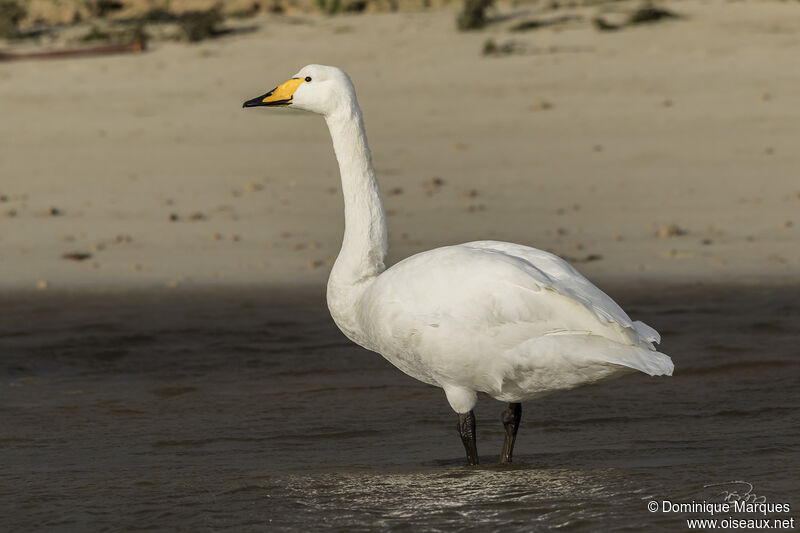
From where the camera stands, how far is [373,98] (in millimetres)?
13117

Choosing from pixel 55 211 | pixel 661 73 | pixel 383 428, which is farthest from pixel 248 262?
pixel 661 73

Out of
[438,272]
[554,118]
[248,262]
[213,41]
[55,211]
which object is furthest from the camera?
[213,41]

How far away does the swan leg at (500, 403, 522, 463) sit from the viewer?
16.6 ft

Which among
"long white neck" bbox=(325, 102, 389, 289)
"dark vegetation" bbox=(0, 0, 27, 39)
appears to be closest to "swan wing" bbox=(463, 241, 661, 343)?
"long white neck" bbox=(325, 102, 389, 289)

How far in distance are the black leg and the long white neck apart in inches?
28.7

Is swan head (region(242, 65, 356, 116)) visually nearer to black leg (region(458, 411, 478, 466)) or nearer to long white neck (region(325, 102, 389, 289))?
long white neck (region(325, 102, 389, 289))

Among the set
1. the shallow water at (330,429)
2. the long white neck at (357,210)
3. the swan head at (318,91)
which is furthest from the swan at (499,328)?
the swan head at (318,91)

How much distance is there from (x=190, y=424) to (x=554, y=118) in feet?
23.9

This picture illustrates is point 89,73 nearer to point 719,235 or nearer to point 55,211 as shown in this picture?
point 55,211

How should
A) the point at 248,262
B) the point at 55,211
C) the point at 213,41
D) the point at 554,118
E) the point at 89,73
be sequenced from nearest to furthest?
the point at 248,262
the point at 55,211
the point at 554,118
the point at 89,73
the point at 213,41

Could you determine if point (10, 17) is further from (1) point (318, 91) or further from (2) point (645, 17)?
(1) point (318, 91)

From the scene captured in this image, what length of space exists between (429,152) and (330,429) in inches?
245

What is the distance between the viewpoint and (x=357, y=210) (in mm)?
5465

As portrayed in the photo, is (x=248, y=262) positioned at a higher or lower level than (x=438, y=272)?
lower
